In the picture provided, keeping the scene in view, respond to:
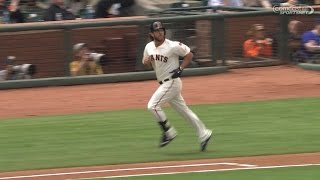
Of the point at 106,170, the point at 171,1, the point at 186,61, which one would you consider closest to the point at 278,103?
the point at 186,61

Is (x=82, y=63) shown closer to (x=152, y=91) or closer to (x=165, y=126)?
(x=152, y=91)

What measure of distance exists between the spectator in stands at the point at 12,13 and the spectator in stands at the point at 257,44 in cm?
602

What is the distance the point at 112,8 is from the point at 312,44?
5.57 meters

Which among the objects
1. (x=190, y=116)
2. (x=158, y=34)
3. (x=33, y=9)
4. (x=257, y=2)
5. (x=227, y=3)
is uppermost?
(x=158, y=34)

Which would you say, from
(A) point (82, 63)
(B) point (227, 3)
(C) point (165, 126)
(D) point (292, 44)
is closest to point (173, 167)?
(C) point (165, 126)

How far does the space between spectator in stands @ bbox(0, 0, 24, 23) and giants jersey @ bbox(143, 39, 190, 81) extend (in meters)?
9.82

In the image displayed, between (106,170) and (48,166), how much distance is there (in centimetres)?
90

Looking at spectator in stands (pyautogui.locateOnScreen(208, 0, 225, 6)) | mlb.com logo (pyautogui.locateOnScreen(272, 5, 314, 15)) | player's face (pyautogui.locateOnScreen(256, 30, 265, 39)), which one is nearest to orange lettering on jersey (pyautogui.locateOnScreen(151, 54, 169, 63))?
player's face (pyautogui.locateOnScreen(256, 30, 265, 39))

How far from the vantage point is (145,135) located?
1143 cm

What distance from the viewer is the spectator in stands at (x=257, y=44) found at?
18594 millimetres

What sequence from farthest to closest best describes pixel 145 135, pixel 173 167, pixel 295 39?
pixel 295 39 → pixel 145 135 → pixel 173 167

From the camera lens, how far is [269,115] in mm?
12781

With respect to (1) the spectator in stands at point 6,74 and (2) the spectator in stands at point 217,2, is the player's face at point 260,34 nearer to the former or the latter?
(2) the spectator in stands at point 217,2

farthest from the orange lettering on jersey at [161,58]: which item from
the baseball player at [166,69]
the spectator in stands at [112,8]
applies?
the spectator in stands at [112,8]
